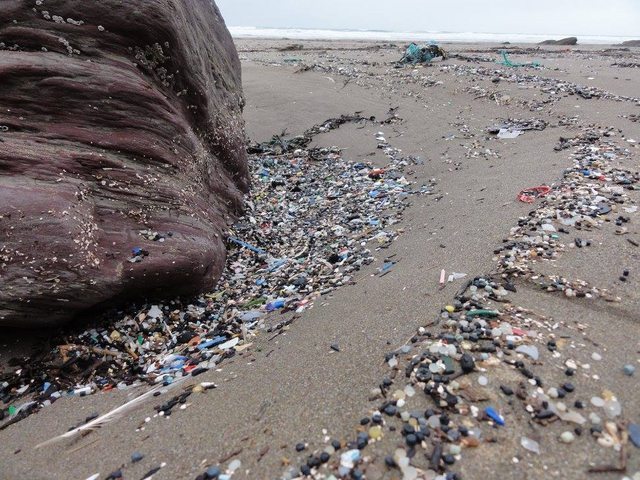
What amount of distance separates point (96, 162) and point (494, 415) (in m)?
3.68

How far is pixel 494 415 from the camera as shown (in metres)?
2.09

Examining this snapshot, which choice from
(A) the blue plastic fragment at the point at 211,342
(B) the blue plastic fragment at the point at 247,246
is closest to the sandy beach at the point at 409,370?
(A) the blue plastic fragment at the point at 211,342

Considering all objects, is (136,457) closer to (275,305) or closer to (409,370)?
(409,370)

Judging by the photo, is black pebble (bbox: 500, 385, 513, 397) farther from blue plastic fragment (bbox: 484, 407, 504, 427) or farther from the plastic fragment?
the plastic fragment

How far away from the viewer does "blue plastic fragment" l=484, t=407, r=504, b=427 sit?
2061mm

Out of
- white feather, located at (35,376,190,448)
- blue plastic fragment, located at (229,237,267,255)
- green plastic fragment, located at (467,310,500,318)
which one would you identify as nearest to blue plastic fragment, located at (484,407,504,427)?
green plastic fragment, located at (467,310,500,318)

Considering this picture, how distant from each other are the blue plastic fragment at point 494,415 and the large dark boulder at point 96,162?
2.78m

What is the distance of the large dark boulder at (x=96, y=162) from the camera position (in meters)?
3.24

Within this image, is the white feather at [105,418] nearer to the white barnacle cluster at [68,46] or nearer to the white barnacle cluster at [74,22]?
the white barnacle cluster at [68,46]

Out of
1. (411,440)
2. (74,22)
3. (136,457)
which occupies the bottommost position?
(136,457)

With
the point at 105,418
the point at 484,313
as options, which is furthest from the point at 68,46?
the point at 484,313

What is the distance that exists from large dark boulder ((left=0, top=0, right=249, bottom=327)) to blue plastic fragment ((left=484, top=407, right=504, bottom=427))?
2.78m

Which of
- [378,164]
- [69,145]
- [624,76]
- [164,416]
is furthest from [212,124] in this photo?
[624,76]

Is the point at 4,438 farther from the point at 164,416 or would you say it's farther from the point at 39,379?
the point at 164,416
